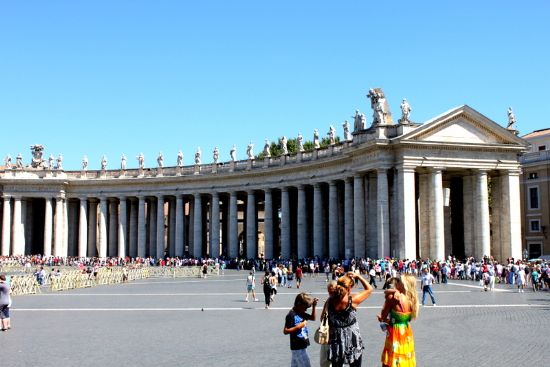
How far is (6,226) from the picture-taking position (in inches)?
3784

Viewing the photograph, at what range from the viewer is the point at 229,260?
274 ft

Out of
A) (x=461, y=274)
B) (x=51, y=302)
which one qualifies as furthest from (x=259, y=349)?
(x=461, y=274)

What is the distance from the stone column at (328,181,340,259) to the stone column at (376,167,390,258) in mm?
9037

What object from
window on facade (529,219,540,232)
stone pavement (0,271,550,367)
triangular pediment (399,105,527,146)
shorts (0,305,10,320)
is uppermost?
triangular pediment (399,105,527,146)

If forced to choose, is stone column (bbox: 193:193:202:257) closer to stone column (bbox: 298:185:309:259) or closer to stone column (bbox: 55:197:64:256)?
stone column (bbox: 298:185:309:259)

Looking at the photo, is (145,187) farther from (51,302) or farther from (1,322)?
(1,322)

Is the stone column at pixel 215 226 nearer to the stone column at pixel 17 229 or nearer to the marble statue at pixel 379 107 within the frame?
the stone column at pixel 17 229

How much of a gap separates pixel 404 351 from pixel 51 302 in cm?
2811

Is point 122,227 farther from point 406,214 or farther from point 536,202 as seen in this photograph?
point 536,202

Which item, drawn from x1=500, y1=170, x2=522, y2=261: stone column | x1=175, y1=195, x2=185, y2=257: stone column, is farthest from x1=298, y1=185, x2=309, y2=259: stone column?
Answer: x1=175, y1=195, x2=185, y2=257: stone column

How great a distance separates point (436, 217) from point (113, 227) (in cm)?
5494

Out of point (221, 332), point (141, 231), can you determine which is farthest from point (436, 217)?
point (141, 231)

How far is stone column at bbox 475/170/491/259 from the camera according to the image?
60906mm

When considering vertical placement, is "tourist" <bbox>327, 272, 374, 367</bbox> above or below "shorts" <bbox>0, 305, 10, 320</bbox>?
above
